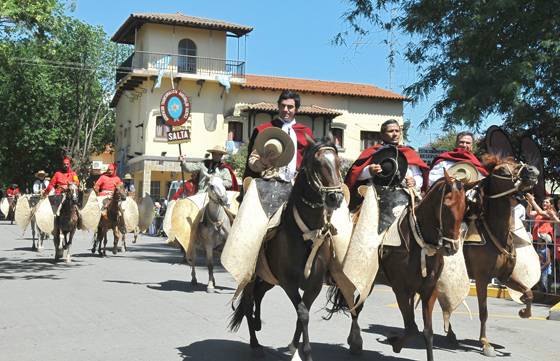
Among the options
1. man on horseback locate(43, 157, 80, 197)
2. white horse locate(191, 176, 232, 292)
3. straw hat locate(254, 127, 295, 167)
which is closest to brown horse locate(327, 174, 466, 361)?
straw hat locate(254, 127, 295, 167)

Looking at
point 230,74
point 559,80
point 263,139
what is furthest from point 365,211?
point 230,74

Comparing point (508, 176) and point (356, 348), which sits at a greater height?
point (508, 176)

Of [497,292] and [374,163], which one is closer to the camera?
[374,163]

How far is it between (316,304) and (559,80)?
7.85 meters

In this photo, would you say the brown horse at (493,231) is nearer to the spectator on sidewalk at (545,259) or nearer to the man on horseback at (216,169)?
the spectator on sidewalk at (545,259)

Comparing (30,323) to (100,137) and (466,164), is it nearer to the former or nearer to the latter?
(466,164)

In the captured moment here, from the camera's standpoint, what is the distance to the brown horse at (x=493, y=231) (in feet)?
27.8

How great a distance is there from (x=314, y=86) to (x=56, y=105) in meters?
18.8

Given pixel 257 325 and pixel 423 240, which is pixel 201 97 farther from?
pixel 423 240

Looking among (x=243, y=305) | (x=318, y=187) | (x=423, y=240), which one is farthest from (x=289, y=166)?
(x=423, y=240)

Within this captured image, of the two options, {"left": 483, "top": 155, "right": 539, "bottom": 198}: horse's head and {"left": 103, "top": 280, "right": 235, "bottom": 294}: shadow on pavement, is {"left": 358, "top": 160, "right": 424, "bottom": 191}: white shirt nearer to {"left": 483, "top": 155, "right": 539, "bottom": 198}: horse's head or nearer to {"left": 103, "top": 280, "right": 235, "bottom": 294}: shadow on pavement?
{"left": 483, "top": 155, "right": 539, "bottom": 198}: horse's head

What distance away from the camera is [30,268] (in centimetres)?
1672

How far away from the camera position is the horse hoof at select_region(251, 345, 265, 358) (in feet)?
25.5

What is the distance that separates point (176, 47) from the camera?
1857 inches
